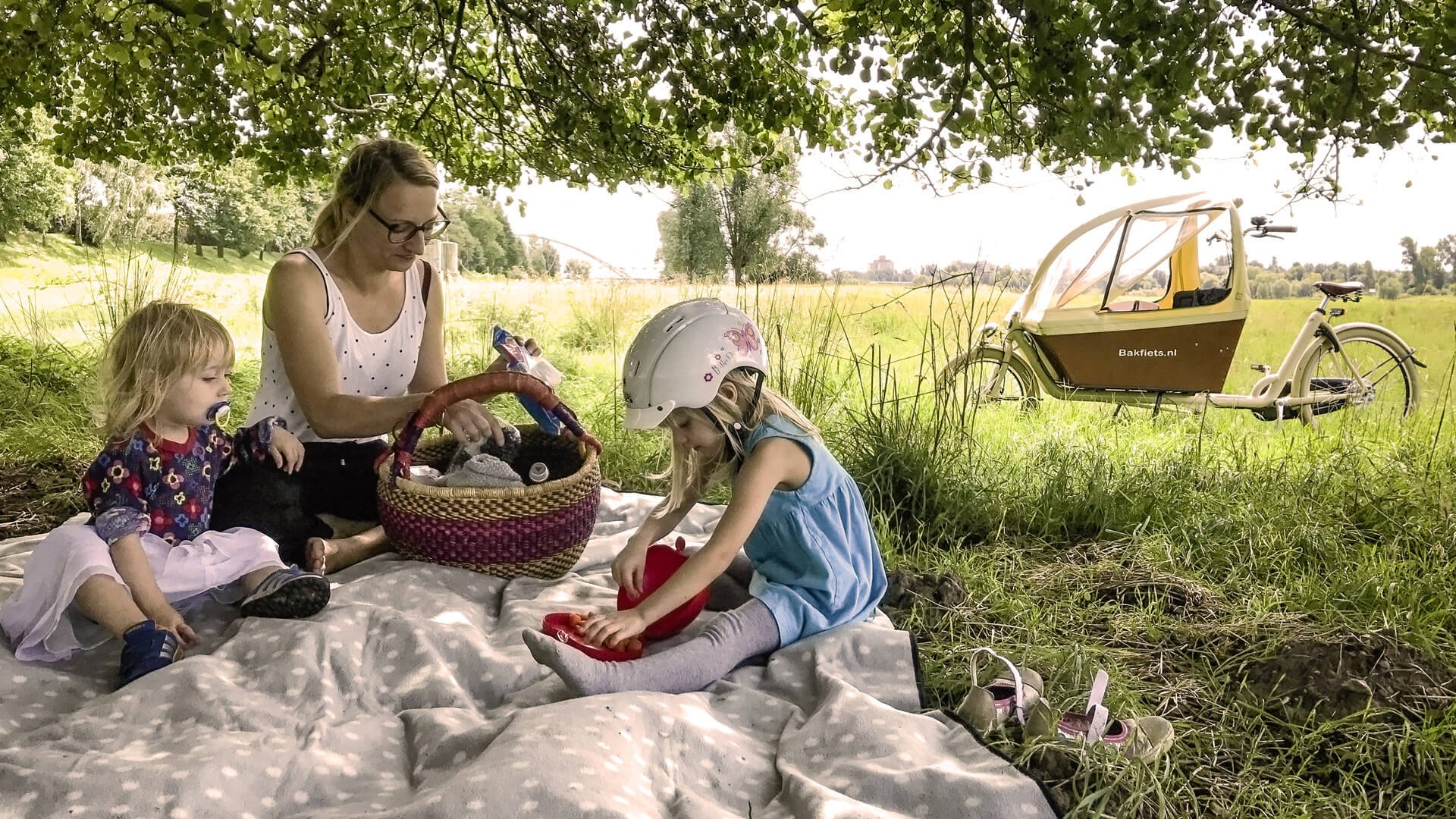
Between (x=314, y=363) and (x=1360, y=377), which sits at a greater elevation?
(x=314, y=363)

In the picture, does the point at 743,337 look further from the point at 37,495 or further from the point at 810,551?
the point at 37,495

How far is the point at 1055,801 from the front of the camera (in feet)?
6.02

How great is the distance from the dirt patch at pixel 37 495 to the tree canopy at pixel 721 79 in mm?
1562

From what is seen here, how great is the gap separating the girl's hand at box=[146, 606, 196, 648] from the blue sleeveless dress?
1.38m

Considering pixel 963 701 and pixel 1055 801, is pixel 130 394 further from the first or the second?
pixel 1055 801

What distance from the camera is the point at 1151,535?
3.56m

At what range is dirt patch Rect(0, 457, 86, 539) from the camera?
3.62 metres

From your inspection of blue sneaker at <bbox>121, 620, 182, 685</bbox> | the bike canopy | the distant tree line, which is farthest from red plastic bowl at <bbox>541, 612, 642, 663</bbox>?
the bike canopy

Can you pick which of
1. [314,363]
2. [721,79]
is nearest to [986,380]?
[721,79]

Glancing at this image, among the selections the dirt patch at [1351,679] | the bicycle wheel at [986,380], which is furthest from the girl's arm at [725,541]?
the bicycle wheel at [986,380]

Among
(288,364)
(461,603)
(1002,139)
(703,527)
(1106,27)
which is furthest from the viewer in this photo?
(703,527)

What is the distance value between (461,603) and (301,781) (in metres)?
0.89

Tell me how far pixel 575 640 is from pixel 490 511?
0.61m

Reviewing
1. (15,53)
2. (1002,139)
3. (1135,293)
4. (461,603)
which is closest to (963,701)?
(461,603)
